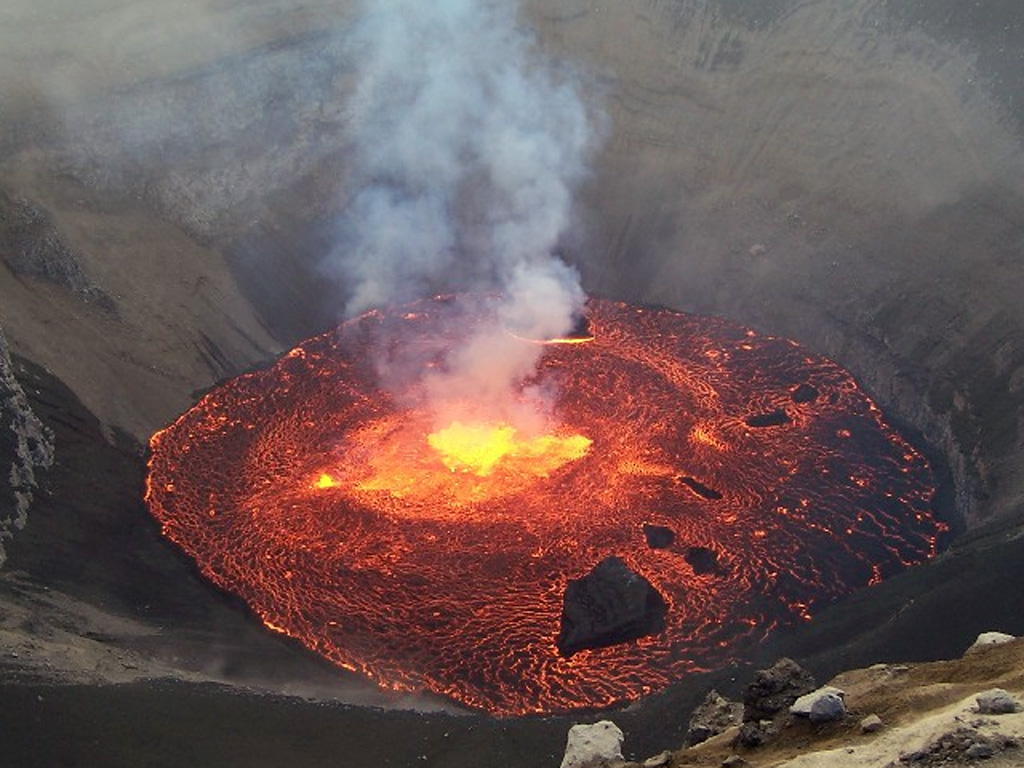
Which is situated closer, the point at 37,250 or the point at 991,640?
the point at 991,640

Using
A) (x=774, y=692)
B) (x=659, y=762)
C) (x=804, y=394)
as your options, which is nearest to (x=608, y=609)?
(x=774, y=692)

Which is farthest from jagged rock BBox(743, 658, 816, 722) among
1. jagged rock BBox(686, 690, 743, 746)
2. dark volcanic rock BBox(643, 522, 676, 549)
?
dark volcanic rock BBox(643, 522, 676, 549)

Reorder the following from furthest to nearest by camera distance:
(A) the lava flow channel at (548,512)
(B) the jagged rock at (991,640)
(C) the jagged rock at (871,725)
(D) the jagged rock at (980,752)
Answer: (A) the lava flow channel at (548,512) → (B) the jagged rock at (991,640) → (C) the jagged rock at (871,725) → (D) the jagged rock at (980,752)

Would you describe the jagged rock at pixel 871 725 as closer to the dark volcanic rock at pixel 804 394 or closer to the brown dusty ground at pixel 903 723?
the brown dusty ground at pixel 903 723

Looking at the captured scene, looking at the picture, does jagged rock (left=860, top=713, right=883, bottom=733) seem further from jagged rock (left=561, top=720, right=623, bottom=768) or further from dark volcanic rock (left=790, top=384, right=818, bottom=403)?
dark volcanic rock (left=790, top=384, right=818, bottom=403)

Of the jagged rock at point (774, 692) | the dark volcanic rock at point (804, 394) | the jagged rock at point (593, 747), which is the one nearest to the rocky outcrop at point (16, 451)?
the jagged rock at point (593, 747)

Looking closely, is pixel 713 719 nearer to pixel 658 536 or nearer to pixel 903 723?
pixel 903 723
